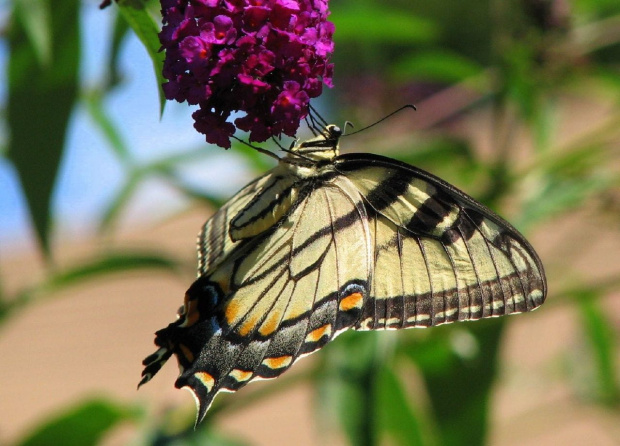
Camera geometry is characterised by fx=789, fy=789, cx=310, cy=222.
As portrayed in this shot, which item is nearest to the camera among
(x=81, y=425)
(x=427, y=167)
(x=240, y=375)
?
(x=240, y=375)

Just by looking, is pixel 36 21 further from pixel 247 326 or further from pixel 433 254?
pixel 433 254

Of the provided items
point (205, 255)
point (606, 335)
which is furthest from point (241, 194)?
point (606, 335)

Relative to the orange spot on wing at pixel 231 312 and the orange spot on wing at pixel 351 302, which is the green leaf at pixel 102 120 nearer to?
the orange spot on wing at pixel 231 312

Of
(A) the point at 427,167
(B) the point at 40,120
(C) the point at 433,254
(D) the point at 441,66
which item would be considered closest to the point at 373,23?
(D) the point at 441,66

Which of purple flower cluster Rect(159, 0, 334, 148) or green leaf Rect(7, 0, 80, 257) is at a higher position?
green leaf Rect(7, 0, 80, 257)

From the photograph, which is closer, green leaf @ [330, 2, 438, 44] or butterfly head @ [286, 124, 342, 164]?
butterfly head @ [286, 124, 342, 164]

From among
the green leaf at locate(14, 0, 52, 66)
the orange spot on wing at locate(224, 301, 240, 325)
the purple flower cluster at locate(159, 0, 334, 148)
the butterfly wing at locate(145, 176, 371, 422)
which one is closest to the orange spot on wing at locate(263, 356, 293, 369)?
the butterfly wing at locate(145, 176, 371, 422)

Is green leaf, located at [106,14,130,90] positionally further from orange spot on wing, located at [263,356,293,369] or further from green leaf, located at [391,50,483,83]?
green leaf, located at [391,50,483,83]

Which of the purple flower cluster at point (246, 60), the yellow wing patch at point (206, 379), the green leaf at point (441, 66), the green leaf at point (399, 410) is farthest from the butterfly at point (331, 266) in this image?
the green leaf at point (441, 66)
